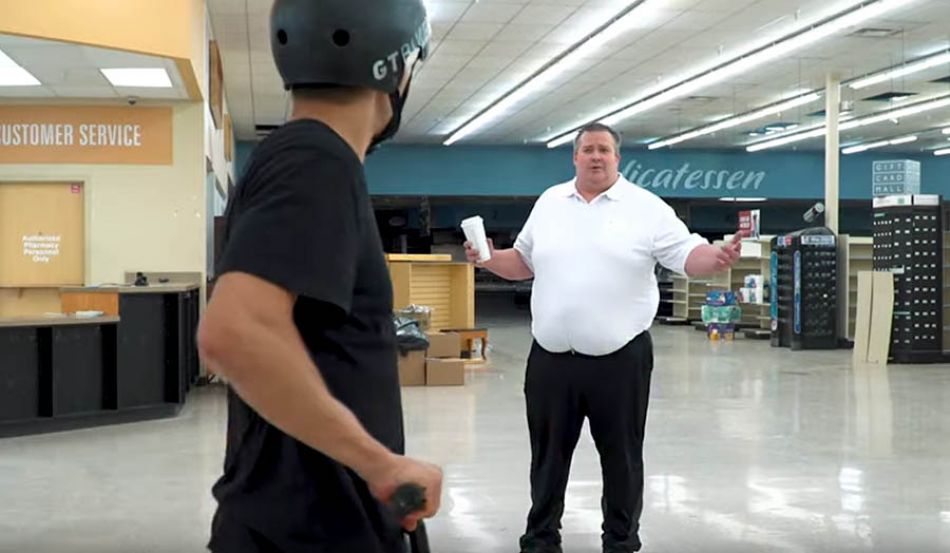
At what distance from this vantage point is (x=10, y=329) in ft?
23.5

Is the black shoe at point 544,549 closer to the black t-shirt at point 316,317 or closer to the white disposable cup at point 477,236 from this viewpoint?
the white disposable cup at point 477,236

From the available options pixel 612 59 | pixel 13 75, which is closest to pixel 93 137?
pixel 13 75

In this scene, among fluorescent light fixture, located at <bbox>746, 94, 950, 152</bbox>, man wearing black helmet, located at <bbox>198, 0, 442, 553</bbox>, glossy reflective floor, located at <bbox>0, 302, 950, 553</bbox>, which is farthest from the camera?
fluorescent light fixture, located at <bbox>746, 94, 950, 152</bbox>

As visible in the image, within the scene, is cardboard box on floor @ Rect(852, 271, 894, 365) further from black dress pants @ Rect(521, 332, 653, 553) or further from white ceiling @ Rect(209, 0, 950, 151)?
black dress pants @ Rect(521, 332, 653, 553)

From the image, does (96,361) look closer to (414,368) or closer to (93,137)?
(93,137)

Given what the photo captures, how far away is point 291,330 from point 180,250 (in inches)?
361

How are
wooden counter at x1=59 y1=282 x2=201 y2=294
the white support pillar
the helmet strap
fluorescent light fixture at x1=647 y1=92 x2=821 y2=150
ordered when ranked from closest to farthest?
the helmet strap
wooden counter at x1=59 y1=282 x2=201 y2=294
the white support pillar
fluorescent light fixture at x1=647 y1=92 x2=821 y2=150

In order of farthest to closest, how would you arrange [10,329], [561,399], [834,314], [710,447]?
[834,314], [10,329], [710,447], [561,399]

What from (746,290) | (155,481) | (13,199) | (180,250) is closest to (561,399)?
(155,481)

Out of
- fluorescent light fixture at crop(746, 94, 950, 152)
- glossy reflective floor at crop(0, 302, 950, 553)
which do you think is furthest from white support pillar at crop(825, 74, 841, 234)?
glossy reflective floor at crop(0, 302, 950, 553)

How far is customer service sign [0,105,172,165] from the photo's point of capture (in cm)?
978

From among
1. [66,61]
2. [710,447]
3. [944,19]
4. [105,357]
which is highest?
[944,19]

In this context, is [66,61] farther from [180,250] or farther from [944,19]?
[944,19]

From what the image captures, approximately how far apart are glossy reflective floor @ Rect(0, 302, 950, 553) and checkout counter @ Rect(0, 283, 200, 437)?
0.24 meters
